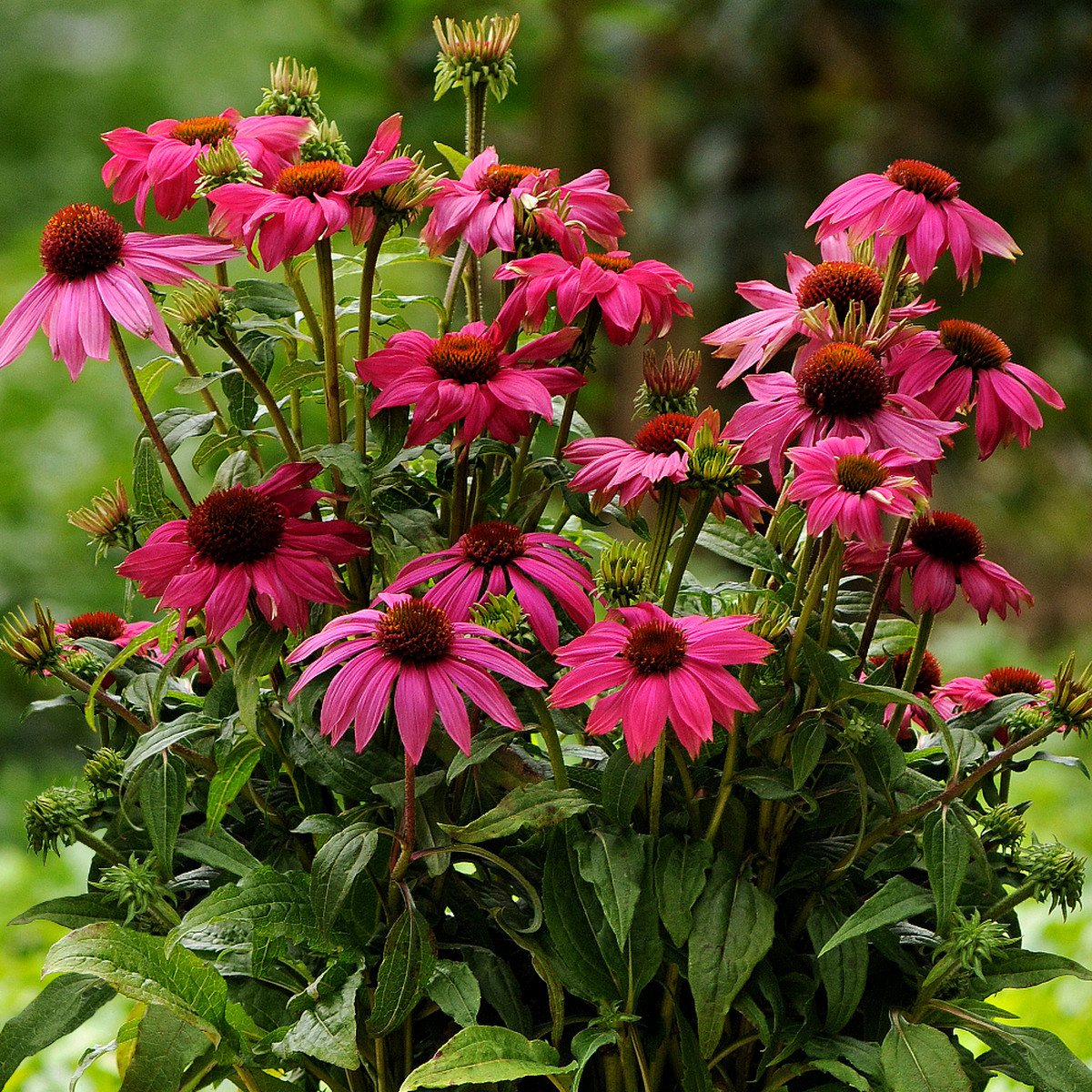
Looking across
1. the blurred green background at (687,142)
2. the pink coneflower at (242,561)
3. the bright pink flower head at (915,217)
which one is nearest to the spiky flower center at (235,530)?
the pink coneflower at (242,561)

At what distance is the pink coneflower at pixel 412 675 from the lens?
0.40m

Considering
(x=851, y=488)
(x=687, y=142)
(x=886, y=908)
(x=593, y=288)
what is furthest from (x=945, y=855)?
(x=687, y=142)

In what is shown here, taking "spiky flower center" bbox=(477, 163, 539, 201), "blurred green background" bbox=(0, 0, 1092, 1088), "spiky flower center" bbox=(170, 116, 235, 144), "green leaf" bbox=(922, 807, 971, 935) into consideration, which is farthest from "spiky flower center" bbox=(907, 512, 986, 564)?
"blurred green background" bbox=(0, 0, 1092, 1088)

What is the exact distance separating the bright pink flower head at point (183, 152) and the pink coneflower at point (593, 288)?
105mm

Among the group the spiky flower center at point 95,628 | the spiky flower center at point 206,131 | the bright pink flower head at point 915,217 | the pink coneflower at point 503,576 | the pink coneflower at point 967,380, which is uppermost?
the spiky flower center at point 206,131

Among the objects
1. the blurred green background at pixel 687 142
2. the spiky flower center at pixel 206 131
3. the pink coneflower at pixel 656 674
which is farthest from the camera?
the blurred green background at pixel 687 142

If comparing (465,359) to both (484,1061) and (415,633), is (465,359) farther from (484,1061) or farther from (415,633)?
(484,1061)

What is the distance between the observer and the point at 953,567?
0.48 meters

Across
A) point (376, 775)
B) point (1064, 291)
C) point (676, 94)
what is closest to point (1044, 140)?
point (1064, 291)

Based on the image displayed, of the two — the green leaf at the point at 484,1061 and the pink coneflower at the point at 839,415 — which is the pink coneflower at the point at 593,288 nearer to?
the pink coneflower at the point at 839,415

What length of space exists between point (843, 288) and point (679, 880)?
0.77ft

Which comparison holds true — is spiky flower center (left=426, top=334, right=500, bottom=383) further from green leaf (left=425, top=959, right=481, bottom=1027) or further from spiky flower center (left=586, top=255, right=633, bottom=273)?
green leaf (left=425, top=959, right=481, bottom=1027)

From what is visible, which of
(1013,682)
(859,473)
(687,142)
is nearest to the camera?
(859,473)

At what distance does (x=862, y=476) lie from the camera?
392 mm
